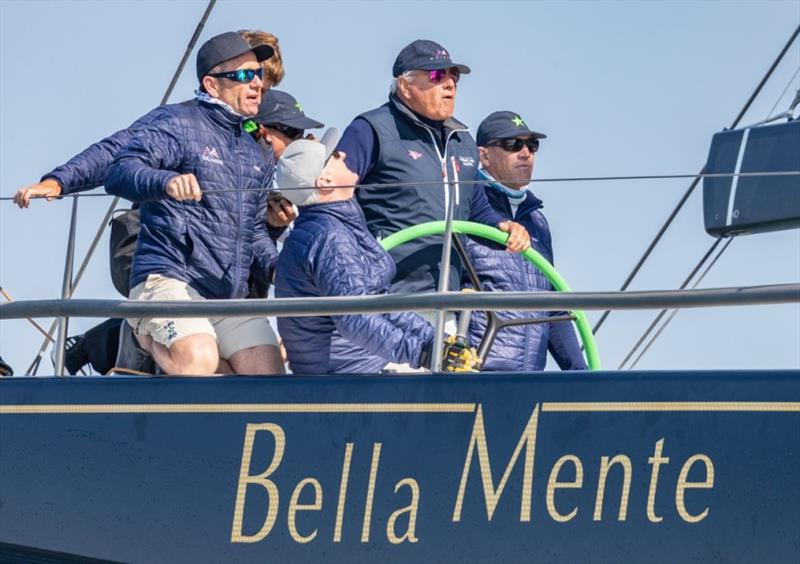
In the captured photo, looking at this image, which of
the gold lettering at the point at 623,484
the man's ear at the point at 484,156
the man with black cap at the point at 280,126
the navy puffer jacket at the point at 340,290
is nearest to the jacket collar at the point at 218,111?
the man with black cap at the point at 280,126

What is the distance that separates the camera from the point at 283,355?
5.32 meters

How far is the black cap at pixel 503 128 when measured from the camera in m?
5.76

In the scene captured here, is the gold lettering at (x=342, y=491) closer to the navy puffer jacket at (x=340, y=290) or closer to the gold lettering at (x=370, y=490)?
the gold lettering at (x=370, y=490)

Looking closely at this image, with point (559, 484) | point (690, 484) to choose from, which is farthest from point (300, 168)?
point (690, 484)

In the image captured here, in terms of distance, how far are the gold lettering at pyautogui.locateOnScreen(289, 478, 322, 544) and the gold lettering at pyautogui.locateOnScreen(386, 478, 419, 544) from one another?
0.69 feet

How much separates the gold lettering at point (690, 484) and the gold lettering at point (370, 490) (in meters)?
0.81

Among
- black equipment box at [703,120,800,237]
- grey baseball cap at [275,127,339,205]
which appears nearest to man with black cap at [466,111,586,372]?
black equipment box at [703,120,800,237]

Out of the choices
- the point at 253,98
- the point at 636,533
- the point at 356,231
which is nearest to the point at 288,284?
the point at 356,231

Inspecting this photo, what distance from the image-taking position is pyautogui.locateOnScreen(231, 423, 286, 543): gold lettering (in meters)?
4.77

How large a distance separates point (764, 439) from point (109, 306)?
6.16ft

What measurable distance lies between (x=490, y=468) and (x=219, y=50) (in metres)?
A: 1.57

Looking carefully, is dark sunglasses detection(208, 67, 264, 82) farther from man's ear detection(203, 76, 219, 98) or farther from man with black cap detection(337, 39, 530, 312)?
man with black cap detection(337, 39, 530, 312)

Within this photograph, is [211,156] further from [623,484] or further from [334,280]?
[623,484]

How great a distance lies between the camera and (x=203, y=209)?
5109 mm
